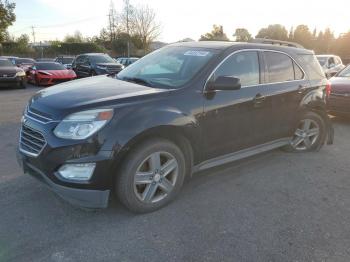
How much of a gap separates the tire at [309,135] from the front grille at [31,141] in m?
3.85

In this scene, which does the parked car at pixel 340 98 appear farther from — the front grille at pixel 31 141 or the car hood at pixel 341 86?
the front grille at pixel 31 141

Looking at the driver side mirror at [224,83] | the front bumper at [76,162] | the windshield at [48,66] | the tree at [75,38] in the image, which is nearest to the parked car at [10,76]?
the windshield at [48,66]

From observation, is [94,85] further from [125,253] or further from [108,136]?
[125,253]

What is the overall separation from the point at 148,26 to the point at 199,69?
4975 centimetres

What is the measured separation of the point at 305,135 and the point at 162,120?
3182 millimetres

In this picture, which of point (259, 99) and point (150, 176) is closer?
point (150, 176)

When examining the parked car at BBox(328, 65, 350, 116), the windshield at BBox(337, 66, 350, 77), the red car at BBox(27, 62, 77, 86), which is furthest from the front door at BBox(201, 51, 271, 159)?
the red car at BBox(27, 62, 77, 86)

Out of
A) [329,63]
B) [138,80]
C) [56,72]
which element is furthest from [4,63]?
[329,63]

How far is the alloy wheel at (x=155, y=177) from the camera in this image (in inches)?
137

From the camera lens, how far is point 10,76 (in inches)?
582

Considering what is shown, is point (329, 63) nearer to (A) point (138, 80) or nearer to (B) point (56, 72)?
(B) point (56, 72)

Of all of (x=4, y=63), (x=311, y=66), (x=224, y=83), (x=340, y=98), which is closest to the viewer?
(x=224, y=83)

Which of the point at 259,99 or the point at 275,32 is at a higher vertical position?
the point at 275,32

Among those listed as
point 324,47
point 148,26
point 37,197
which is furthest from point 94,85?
point 324,47
